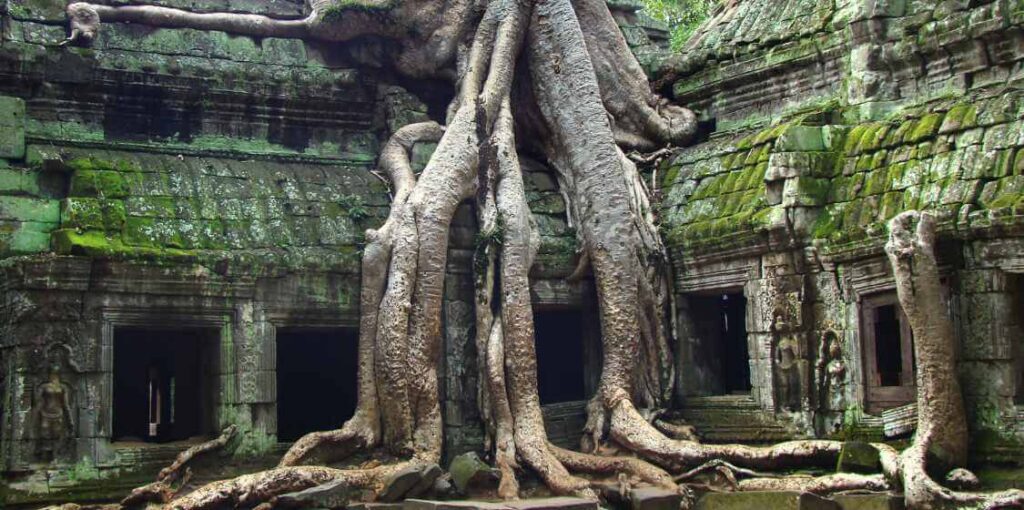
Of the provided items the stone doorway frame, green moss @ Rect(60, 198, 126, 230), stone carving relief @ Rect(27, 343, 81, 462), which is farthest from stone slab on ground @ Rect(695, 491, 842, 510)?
green moss @ Rect(60, 198, 126, 230)

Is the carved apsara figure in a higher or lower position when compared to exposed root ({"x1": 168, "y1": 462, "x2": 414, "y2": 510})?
higher

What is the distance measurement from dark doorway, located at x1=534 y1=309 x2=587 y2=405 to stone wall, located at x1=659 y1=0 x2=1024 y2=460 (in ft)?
6.19

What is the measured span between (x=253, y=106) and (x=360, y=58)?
1108 mm

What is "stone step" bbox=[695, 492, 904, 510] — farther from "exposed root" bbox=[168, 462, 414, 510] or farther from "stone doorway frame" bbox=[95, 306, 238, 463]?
"stone doorway frame" bbox=[95, 306, 238, 463]

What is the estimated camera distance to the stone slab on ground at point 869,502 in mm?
9977

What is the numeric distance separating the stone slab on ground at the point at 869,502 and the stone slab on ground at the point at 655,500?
3.74 feet

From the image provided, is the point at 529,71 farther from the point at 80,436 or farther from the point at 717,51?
the point at 80,436

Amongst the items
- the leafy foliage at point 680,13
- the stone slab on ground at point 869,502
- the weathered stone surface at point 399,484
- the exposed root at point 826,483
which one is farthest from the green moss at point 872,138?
the leafy foliage at point 680,13

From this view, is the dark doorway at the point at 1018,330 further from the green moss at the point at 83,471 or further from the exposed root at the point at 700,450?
the green moss at the point at 83,471

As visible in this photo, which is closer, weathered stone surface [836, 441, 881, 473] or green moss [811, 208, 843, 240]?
weathered stone surface [836, 441, 881, 473]

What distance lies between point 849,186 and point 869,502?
261 centimetres

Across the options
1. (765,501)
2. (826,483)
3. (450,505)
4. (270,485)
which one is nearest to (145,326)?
(270,485)

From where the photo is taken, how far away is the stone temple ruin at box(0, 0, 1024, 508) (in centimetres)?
1070

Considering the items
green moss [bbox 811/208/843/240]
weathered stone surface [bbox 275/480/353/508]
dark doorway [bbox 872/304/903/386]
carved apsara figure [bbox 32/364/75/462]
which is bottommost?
weathered stone surface [bbox 275/480/353/508]
